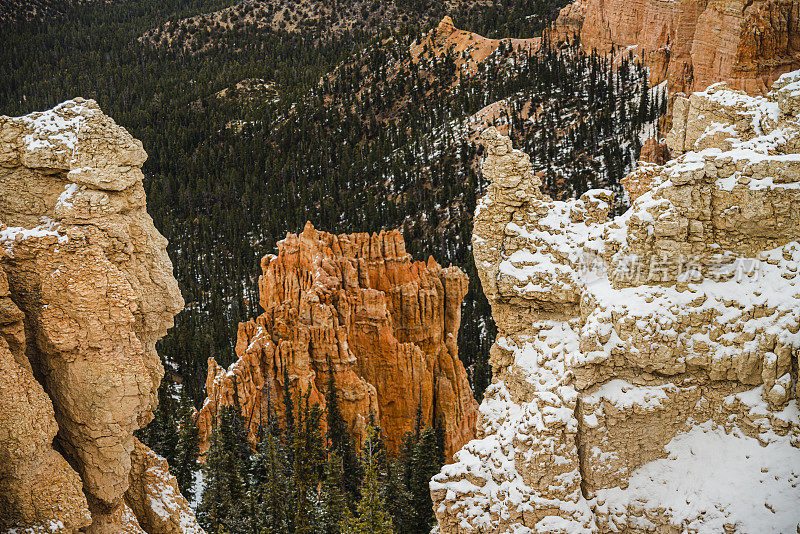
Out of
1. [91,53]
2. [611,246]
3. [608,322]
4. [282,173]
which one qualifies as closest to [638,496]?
[608,322]

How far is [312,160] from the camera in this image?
135375mm

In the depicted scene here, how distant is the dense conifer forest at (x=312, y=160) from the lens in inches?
1312

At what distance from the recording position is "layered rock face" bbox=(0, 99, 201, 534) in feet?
35.6

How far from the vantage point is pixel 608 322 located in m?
14.6

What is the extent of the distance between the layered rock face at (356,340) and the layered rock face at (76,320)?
25846mm

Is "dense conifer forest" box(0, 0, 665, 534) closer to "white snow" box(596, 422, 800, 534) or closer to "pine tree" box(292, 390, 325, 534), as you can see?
"pine tree" box(292, 390, 325, 534)

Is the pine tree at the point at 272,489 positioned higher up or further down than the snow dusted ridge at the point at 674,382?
further down

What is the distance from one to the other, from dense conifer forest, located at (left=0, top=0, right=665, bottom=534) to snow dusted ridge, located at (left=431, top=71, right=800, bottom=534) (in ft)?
38.8

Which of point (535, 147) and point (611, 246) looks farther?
point (535, 147)

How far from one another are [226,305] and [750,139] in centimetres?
7696

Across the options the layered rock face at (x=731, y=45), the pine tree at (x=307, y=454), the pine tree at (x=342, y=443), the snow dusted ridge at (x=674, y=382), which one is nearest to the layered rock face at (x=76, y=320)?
the snow dusted ridge at (x=674, y=382)

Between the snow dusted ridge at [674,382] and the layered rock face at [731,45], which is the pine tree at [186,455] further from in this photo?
the layered rock face at [731,45]

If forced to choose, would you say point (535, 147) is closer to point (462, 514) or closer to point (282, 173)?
point (282, 173)

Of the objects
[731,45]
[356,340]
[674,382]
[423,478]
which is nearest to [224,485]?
[423,478]
